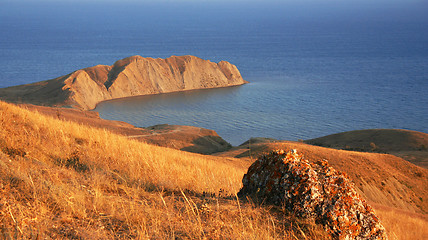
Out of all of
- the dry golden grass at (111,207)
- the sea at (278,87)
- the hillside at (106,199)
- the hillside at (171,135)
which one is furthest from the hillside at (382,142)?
the dry golden grass at (111,207)

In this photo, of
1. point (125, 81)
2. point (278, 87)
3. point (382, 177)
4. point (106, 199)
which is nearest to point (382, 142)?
point (382, 177)

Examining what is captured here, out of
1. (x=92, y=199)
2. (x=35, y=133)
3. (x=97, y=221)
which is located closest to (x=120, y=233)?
(x=97, y=221)

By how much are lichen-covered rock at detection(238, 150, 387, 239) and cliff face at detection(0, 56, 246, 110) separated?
54.6m

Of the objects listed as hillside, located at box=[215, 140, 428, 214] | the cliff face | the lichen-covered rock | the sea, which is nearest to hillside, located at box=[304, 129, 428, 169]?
the sea

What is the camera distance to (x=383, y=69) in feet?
362

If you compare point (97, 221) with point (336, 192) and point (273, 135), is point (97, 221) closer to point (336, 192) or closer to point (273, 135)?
point (336, 192)

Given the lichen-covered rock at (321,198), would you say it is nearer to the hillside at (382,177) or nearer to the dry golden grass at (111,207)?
the dry golden grass at (111,207)

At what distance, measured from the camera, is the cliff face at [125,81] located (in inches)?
2315

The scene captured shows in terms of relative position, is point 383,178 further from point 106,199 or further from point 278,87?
point 278,87

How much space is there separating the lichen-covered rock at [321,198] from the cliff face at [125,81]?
2150 inches

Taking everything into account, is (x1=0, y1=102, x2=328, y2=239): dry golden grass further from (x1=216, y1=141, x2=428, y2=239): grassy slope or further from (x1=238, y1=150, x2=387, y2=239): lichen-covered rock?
(x1=216, y1=141, x2=428, y2=239): grassy slope

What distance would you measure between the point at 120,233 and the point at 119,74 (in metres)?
70.0

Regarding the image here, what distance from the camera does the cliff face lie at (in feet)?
193

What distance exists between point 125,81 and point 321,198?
7030 cm
